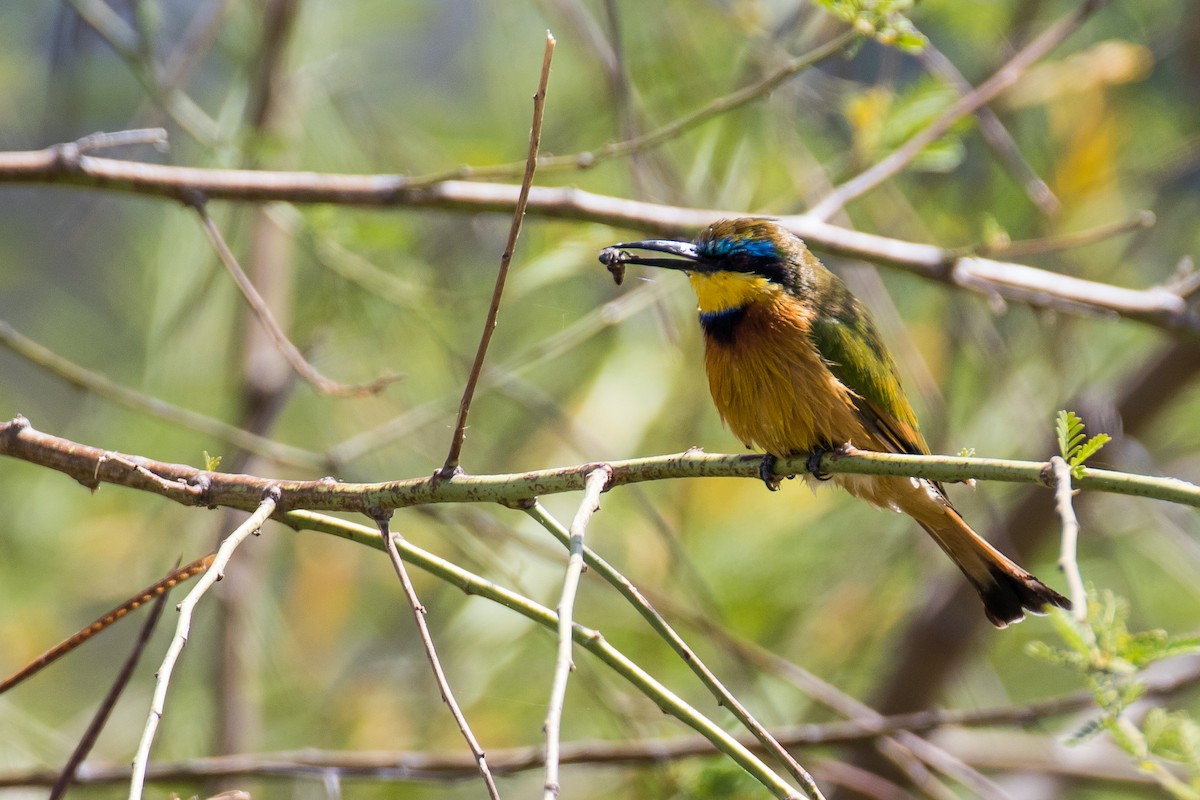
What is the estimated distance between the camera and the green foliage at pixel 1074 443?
4.68 feet

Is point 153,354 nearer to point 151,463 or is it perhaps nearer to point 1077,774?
point 151,463

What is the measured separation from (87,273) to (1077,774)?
4752 mm

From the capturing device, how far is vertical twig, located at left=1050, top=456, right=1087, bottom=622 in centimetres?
112

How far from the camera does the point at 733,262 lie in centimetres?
296

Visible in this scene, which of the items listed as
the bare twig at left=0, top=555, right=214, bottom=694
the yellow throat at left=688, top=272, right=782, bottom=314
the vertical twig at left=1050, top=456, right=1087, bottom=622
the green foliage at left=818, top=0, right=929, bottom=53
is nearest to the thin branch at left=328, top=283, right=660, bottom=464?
the yellow throat at left=688, top=272, right=782, bottom=314

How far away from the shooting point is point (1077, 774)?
3.78m

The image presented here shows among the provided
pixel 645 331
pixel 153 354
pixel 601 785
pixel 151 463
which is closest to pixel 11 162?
pixel 151 463

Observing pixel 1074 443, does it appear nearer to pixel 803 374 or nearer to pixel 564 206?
pixel 803 374

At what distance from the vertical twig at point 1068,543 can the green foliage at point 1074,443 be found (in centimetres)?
5

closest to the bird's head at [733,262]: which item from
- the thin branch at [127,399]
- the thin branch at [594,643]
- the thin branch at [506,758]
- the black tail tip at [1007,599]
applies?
the black tail tip at [1007,599]

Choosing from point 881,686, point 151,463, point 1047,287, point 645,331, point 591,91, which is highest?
point 591,91

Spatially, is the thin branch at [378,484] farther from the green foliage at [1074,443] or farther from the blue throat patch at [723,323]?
the blue throat patch at [723,323]

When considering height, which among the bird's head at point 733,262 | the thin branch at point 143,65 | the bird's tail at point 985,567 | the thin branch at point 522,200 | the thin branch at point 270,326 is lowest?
the thin branch at point 522,200

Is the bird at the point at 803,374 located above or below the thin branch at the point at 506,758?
above
